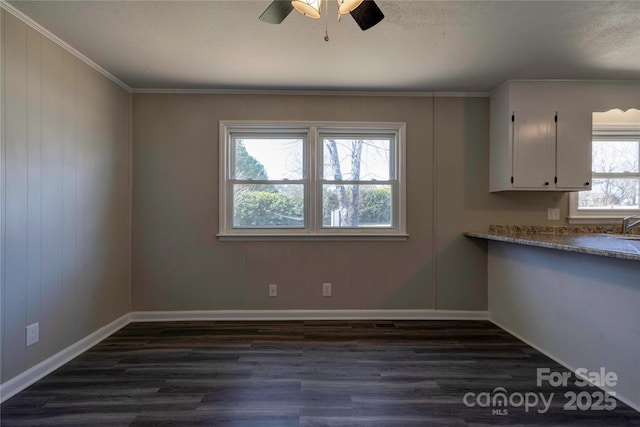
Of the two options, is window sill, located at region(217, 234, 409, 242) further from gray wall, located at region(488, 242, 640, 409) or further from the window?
gray wall, located at region(488, 242, 640, 409)

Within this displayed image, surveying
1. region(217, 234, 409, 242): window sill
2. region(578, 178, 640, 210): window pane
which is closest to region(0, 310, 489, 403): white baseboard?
region(217, 234, 409, 242): window sill

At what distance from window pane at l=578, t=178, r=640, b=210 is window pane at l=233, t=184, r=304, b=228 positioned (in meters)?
2.90

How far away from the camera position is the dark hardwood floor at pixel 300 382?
5.53 ft

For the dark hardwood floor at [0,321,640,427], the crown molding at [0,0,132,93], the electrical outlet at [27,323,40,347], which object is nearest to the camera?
the dark hardwood floor at [0,321,640,427]

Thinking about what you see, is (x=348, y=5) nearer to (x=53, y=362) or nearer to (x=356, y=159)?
(x=356, y=159)

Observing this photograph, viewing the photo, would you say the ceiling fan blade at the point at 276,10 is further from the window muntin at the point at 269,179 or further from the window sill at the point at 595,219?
the window sill at the point at 595,219

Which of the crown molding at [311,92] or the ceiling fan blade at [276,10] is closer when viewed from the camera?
the ceiling fan blade at [276,10]

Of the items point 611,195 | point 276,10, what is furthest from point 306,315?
point 611,195

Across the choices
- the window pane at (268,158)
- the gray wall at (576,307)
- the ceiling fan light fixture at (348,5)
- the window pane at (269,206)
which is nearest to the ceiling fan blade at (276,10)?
the ceiling fan light fixture at (348,5)

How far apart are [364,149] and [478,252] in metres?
1.62

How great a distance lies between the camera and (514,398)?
6.08 ft

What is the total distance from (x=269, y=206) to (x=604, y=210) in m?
3.42

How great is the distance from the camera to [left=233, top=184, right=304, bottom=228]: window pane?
3.16 m

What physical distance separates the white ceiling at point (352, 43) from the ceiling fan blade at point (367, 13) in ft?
1.15
